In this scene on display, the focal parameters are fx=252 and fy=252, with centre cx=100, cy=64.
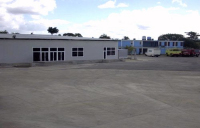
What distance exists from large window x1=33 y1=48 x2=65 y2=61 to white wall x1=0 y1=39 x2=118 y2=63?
52 centimetres

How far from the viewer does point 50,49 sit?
38.0 m

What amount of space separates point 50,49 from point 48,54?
2.68 ft

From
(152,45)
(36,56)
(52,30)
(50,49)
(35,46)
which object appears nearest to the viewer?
(35,46)

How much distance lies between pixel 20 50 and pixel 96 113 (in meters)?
27.8

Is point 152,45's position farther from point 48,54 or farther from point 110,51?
point 48,54

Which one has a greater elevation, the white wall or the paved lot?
the white wall

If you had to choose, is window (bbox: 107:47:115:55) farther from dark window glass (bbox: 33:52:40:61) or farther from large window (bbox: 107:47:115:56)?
dark window glass (bbox: 33:52:40:61)

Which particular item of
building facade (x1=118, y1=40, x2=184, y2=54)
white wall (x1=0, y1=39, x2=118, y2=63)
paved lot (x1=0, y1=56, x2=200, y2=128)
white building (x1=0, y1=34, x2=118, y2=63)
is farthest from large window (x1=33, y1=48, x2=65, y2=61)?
building facade (x1=118, y1=40, x2=184, y2=54)

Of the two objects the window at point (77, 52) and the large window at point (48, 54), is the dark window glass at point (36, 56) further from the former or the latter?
the window at point (77, 52)

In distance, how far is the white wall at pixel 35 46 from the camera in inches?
1334

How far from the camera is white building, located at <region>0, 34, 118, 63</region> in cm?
3416

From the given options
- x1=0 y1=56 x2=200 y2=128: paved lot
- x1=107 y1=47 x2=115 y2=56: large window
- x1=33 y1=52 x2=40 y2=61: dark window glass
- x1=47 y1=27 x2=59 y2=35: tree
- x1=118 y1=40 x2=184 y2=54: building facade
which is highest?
x1=47 y1=27 x2=59 y2=35: tree

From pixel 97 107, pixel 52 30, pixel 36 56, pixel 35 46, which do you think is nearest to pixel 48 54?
pixel 36 56

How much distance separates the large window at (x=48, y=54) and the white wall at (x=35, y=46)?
0.52m
